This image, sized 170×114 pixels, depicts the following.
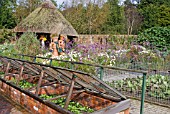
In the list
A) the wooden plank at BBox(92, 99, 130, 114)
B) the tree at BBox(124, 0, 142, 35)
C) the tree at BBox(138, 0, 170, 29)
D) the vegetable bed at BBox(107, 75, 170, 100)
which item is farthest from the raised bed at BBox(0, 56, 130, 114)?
the tree at BBox(124, 0, 142, 35)

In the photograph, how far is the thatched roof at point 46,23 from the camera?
1282cm

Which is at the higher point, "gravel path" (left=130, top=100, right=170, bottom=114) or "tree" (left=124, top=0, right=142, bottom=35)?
"tree" (left=124, top=0, right=142, bottom=35)

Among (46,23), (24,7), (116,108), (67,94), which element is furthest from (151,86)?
(24,7)

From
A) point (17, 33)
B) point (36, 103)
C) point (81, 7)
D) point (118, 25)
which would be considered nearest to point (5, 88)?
point (36, 103)

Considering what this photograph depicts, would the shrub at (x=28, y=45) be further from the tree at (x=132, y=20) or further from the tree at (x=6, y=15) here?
the tree at (x=132, y=20)

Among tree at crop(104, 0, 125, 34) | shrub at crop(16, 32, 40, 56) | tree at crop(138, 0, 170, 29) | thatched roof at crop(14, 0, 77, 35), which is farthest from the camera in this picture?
tree at crop(104, 0, 125, 34)

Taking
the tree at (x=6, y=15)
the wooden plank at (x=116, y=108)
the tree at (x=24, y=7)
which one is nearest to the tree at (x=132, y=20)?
the tree at (x=24, y=7)

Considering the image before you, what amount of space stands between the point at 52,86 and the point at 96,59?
3.86 meters

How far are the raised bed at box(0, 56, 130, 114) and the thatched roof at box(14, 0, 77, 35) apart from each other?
768cm

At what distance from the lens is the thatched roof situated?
42.1ft

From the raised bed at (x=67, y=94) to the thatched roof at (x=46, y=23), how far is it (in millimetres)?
7676

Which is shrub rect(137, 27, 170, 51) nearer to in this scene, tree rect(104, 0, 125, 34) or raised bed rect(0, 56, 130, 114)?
tree rect(104, 0, 125, 34)

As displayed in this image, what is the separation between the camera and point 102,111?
9.33 ft

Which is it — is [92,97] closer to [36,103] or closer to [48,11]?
[36,103]
